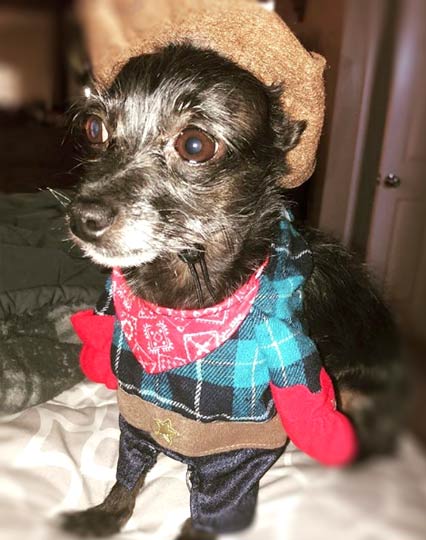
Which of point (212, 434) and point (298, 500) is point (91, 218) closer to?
point (212, 434)

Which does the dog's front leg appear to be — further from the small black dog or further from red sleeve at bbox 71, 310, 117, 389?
red sleeve at bbox 71, 310, 117, 389

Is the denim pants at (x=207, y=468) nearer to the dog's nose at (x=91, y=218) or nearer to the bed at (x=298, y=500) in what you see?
the bed at (x=298, y=500)

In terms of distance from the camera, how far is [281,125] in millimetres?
1328

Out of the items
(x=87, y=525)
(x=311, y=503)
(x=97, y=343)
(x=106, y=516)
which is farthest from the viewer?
(x=97, y=343)

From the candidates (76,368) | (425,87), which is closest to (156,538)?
(425,87)

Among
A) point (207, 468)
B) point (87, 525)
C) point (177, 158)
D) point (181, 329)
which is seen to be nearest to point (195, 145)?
point (177, 158)

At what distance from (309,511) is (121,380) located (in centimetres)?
102

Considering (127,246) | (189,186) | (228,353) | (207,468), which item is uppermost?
(189,186)

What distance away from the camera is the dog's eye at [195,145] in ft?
3.99

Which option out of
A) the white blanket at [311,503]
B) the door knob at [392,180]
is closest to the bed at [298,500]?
the white blanket at [311,503]

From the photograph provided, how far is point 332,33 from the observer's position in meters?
0.70

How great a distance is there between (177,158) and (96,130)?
0.27m

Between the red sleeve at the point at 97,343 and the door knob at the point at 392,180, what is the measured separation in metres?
1.09

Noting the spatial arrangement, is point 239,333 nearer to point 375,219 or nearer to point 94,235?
point 94,235
